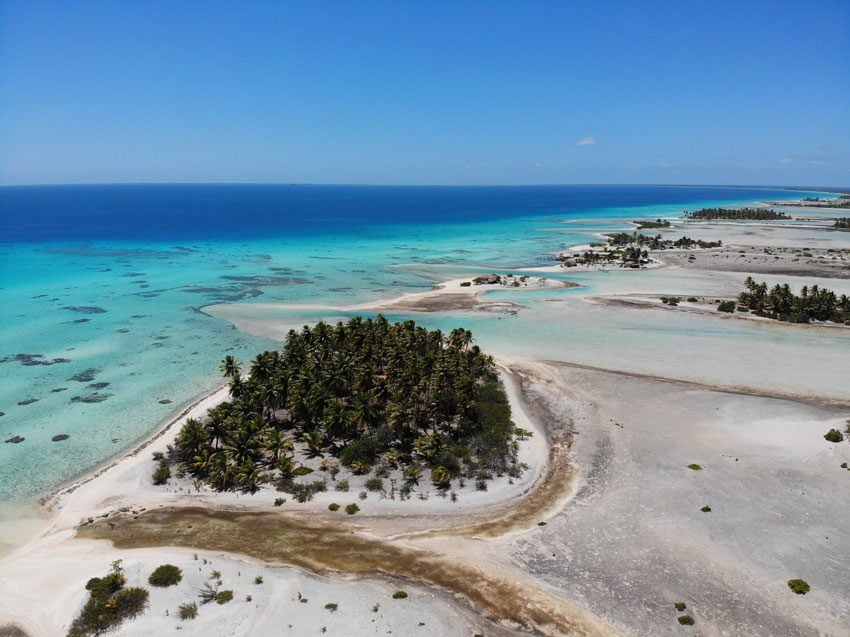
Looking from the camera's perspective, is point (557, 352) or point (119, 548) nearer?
point (119, 548)

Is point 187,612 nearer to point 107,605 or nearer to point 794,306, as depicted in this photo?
point 107,605

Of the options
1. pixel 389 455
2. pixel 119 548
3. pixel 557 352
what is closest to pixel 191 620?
pixel 119 548

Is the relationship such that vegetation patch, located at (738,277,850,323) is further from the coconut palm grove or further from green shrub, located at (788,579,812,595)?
green shrub, located at (788,579,812,595)

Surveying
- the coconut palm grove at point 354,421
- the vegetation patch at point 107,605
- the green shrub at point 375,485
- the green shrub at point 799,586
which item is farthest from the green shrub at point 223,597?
the green shrub at point 799,586

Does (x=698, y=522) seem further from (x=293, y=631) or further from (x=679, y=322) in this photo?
(x=679, y=322)

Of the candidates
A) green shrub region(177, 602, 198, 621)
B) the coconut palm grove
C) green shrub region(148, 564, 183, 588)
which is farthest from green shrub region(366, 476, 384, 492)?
green shrub region(177, 602, 198, 621)
